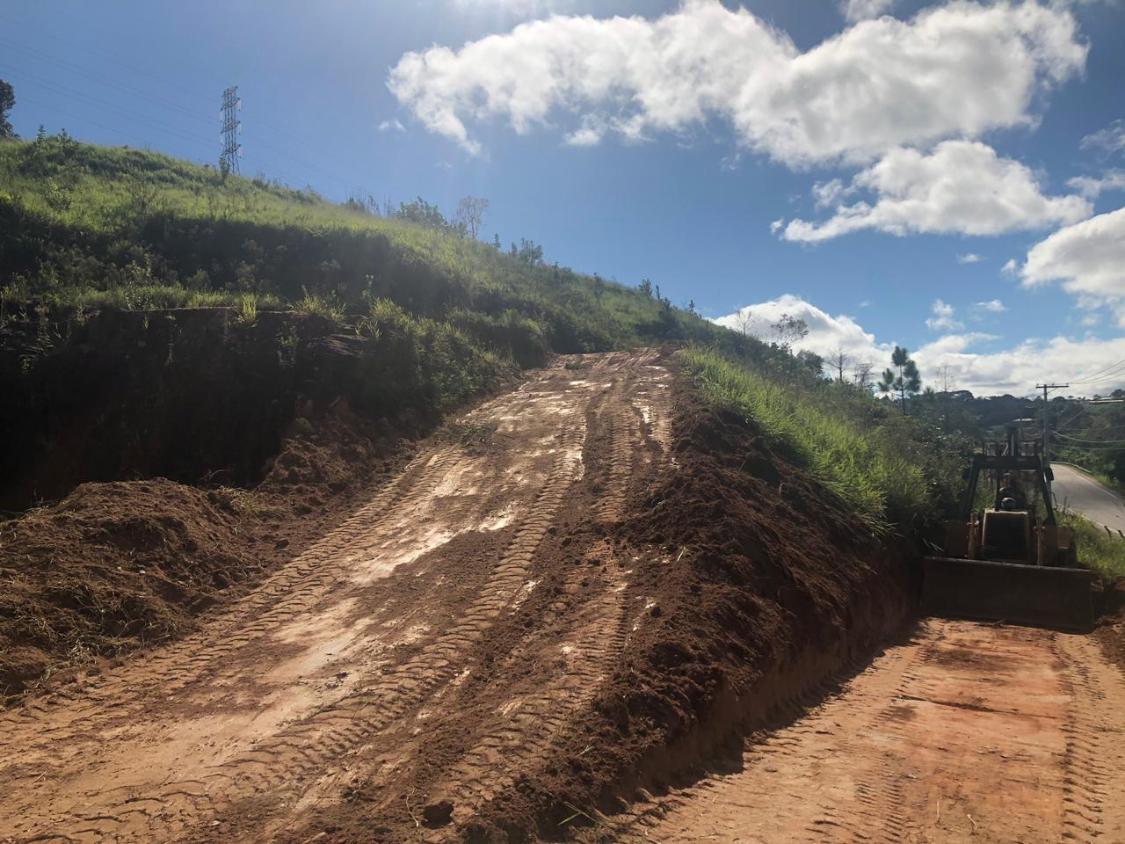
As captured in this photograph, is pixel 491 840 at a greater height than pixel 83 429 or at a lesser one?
lesser

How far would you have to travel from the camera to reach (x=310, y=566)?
774cm

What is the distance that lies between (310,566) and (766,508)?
18.3 ft

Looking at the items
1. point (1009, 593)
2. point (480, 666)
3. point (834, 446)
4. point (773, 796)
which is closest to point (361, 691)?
point (480, 666)

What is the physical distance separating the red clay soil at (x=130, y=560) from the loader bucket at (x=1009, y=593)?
891 cm

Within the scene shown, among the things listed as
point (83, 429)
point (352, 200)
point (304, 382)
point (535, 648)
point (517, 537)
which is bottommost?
point (535, 648)

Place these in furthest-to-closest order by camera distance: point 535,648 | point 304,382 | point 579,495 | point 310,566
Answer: point 304,382
point 579,495
point 310,566
point 535,648

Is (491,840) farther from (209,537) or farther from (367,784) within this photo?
(209,537)

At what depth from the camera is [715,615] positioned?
627cm

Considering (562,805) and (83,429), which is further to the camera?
(83,429)

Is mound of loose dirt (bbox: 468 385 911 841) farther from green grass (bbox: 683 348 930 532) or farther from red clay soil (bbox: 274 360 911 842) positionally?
green grass (bbox: 683 348 930 532)

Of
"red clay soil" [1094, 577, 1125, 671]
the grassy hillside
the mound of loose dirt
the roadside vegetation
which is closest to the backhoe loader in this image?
"red clay soil" [1094, 577, 1125, 671]

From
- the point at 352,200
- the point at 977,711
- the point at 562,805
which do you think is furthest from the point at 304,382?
the point at 352,200

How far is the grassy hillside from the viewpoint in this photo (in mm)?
13625

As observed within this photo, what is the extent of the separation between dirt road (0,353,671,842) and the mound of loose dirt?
27 centimetres
